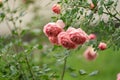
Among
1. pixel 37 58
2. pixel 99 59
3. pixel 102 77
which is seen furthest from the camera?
pixel 99 59

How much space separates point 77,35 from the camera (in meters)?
1.85

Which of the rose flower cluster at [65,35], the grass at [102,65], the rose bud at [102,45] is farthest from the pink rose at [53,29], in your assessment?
the grass at [102,65]

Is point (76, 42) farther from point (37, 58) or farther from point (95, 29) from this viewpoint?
point (37, 58)

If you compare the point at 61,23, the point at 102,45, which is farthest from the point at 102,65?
the point at 61,23

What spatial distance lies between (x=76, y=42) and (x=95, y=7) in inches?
7.2

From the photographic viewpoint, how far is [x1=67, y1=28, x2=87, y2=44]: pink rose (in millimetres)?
1854

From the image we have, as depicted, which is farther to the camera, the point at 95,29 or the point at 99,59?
the point at 99,59

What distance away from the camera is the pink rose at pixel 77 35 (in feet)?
6.08

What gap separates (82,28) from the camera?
1.99m

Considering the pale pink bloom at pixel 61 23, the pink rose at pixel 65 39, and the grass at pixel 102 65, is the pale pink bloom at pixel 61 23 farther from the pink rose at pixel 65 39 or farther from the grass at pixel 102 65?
the grass at pixel 102 65

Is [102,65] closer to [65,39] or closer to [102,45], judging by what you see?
[102,45]

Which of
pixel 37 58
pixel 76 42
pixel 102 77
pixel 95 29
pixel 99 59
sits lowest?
pixel 76 42

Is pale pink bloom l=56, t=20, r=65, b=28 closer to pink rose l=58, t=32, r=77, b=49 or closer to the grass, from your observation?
pink rose l=58, t=32, r=77, b=49

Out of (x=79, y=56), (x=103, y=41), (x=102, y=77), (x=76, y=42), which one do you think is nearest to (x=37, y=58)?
(x=103, y=41)
